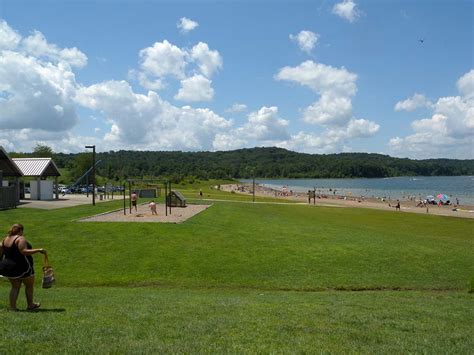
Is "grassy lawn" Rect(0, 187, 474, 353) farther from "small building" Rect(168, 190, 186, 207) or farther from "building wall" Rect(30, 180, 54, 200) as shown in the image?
"building wall" Rect(30, 180, 54, 200)

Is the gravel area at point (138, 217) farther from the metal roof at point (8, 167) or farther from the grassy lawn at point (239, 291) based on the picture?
the metal roof at point (8, 167)

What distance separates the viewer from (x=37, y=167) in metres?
47.8

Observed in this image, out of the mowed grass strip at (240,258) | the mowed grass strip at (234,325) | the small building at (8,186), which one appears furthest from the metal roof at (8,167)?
the mowed grass strip at (234,325)

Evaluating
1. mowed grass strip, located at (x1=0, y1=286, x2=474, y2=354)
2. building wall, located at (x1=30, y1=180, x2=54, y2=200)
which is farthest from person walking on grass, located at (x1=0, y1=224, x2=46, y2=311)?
building wall, located at (x1=30, y1=180, x2=54, y2=200)

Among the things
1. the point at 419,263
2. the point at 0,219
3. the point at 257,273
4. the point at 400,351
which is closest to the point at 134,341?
the point at 400,351

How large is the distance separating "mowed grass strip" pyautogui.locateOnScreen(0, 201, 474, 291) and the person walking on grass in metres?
6.03

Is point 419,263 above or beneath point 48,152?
beneath

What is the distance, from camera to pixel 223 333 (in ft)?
24.6

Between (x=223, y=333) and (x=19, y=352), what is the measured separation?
117 inches

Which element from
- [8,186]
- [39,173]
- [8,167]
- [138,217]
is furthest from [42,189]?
[138,217]

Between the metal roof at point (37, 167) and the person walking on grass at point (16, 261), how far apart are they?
134 feet

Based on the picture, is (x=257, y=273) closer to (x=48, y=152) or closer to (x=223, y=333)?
(x=223, y=333)

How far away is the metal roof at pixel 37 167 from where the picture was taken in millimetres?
47125

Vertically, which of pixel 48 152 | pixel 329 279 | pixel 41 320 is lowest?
pixel 329 279
